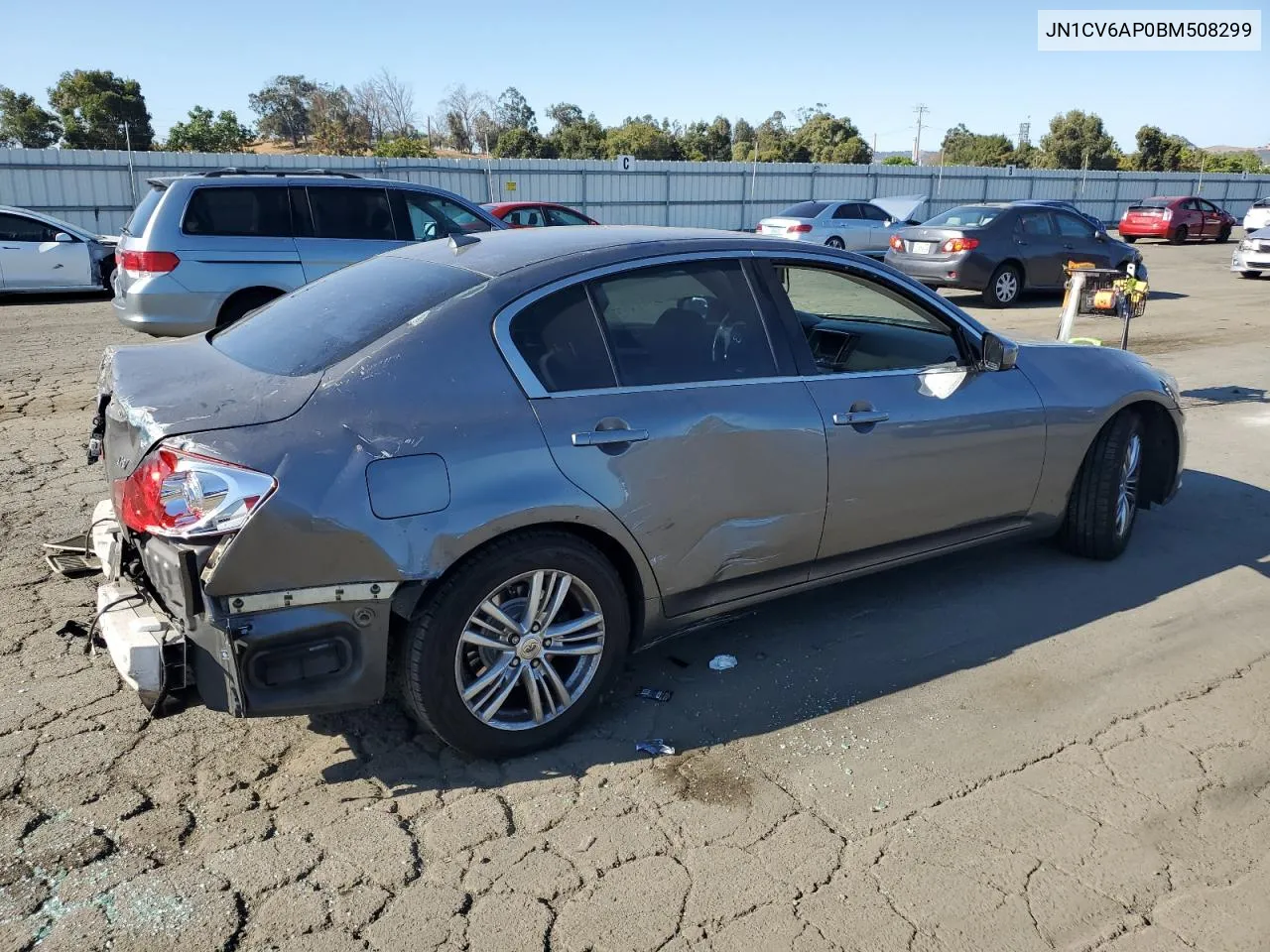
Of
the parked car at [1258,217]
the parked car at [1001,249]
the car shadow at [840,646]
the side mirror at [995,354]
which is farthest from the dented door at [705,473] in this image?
the parked car at [1258,217]

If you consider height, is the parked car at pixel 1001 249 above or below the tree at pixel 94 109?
below

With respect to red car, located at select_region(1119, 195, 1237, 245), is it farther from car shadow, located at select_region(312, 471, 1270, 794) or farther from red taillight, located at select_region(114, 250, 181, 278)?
red taillight, located at select_region(114, 250, 181, 278)

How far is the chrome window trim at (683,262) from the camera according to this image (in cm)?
329

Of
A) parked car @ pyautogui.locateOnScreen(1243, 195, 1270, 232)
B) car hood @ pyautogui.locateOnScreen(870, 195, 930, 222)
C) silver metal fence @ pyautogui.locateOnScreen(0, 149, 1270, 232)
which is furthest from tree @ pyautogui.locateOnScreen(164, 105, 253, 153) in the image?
parked car @ pyautogui.locateOnScreen(1243, 195, 1270, 232)

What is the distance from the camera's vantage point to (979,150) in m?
65.1

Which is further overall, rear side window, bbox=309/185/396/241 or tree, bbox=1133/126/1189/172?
tree, bbox=1133/126/1189/172

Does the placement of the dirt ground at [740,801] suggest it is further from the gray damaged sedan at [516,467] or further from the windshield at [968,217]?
the windshield at [968,217]

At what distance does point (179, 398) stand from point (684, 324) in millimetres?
1769

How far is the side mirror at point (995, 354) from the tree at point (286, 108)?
62.9m

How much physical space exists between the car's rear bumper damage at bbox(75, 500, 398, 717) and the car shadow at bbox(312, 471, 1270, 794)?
46 cm

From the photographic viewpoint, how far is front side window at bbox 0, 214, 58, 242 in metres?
14.1

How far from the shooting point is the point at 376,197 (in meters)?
9.69

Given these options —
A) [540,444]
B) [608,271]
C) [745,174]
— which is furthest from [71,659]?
[745,174]

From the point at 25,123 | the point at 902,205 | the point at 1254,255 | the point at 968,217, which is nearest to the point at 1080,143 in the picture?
the point at 902,205
